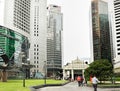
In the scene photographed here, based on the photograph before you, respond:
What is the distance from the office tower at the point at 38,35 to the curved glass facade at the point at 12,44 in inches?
1131

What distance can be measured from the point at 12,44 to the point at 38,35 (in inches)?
1965

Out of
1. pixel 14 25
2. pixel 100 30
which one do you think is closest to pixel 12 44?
pixel 14 25

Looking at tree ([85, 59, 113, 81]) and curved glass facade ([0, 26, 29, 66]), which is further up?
curved glass facade ([0, 26, 29, 66])

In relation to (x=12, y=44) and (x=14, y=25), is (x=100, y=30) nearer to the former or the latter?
(x=14, y=25)

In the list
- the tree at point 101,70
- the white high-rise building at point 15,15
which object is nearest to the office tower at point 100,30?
the white high-rise building at point 15,15

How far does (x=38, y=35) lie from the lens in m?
155

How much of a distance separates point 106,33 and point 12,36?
223 feet

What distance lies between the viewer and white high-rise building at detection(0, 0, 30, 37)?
4862 inches

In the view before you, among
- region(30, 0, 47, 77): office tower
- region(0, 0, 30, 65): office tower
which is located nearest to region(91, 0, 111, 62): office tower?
region(30, 0, 47, 77): office tower

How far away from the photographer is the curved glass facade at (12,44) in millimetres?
99500

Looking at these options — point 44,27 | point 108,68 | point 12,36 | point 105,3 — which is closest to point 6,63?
point 108,68

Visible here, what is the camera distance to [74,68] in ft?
357

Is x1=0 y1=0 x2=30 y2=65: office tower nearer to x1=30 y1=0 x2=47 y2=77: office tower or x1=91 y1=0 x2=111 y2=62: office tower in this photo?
x1=30 y1=0 x2=47 y2=77: office tower

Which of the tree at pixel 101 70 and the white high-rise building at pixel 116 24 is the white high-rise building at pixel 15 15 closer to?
the white high-rise building at pixel 116 24
